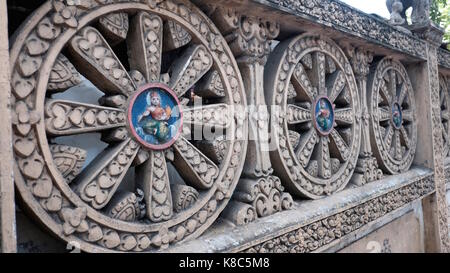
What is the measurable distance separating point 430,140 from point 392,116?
58 centimetres

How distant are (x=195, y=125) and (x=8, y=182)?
0.77 m

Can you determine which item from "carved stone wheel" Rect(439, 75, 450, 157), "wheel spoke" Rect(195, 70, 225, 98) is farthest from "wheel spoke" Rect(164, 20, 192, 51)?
"carved stone wheel" Rect(439, 75, 450, 157)

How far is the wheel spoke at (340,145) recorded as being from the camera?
211cm

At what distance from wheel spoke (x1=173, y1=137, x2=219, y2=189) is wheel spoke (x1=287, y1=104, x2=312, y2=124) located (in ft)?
1.82

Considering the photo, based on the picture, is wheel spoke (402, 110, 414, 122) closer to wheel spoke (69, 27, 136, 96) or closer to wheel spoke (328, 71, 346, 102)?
wheel spoke (328, 71, 346, 102)

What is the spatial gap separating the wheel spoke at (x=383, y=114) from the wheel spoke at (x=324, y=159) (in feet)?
2.57

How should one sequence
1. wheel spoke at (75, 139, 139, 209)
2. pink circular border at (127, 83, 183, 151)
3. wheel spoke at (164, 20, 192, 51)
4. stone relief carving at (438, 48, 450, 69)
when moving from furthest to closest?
stone relief carving at (438, 48, 450, 69) → wheel spoke at (164, 20, 192, 51) → pink circular border at (127, 83, 183, 151) → wheel spoke at (75, 139, 139, 209)

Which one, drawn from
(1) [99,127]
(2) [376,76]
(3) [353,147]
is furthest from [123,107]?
(2) [376,76]

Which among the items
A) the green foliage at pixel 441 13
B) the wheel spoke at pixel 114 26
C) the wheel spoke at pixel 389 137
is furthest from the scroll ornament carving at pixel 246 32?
the green foliage at pixel 441 13

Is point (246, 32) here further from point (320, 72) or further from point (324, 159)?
point (324, 159)

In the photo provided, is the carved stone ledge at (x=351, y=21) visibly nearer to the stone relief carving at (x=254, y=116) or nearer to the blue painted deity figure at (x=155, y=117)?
the stone relief carving at (x=254, y=116)

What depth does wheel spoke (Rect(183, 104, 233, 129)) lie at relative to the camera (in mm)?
1393

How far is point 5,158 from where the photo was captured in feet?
2.81

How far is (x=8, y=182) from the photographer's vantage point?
854mm
